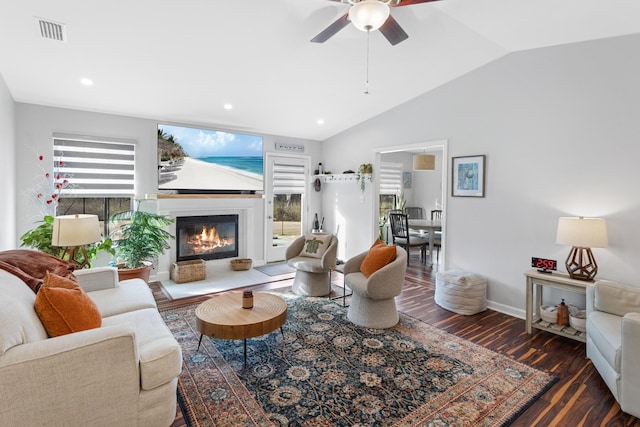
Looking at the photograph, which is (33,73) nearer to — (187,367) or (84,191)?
(84,191)

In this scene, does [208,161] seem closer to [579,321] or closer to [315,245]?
[315,245]

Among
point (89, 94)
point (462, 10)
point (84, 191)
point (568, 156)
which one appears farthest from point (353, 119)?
point (84, 191)

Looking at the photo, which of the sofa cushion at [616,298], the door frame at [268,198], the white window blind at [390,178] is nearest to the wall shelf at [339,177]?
the door frame at [268,198]

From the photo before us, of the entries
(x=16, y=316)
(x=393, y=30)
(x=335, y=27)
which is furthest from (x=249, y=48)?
(x=16, y=316)

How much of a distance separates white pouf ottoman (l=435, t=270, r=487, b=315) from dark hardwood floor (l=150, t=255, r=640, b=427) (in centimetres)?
9

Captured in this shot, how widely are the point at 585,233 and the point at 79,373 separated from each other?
3805mm

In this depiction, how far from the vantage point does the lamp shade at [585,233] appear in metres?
2.89

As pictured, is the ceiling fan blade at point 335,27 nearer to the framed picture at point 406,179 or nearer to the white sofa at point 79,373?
the white sofa at point 79,373

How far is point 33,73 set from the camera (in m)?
3.34

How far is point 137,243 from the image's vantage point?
414cm

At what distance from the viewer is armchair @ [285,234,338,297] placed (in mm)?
4188

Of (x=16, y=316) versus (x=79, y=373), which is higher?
(x=16, y=316)

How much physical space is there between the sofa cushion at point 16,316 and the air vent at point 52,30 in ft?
6.71

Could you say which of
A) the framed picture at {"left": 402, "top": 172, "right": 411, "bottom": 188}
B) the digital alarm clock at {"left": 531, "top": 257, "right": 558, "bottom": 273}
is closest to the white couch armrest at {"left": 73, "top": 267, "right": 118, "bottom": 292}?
the digital alarm clock at {"left": 531, "top": 257, "right": 558, "bottom": 273}
